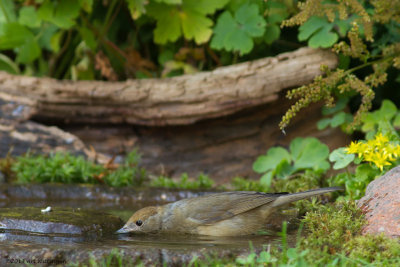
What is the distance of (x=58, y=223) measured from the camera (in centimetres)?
358

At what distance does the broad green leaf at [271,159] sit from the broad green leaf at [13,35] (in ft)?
11.2

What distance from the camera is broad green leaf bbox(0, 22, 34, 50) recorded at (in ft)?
21.9

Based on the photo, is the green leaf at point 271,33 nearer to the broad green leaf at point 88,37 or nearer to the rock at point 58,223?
the broad green leaf at point 88,37

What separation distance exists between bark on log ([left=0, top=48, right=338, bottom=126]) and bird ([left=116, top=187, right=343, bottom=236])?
1.86m

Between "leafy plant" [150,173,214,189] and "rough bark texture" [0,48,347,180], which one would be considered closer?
"leafy plant" [150,173,214,189]

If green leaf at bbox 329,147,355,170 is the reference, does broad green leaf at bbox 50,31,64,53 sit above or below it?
above

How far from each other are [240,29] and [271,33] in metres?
0.39

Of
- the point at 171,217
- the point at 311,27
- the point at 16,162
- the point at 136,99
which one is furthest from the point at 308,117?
the point at 16,162

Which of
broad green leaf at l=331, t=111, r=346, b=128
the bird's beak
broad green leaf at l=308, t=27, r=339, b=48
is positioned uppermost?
broad green leaf at l=308, t=27, r=339, b=48

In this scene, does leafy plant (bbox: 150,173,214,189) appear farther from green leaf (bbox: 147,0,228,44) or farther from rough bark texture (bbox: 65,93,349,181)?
green leaf (bbox: 147,0,228,44)

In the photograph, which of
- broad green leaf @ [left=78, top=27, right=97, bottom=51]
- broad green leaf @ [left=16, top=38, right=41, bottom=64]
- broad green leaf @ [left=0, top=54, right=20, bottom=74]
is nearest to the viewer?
broad green leaf @ [left=78, top=27, right=97, bottom=51]

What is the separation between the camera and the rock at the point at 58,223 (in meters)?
3.57

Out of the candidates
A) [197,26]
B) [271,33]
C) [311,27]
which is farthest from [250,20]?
[311,27]

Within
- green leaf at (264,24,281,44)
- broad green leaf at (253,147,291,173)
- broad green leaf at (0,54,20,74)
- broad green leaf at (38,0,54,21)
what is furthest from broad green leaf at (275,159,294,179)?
broad green leaf at (0,54,20,74)
